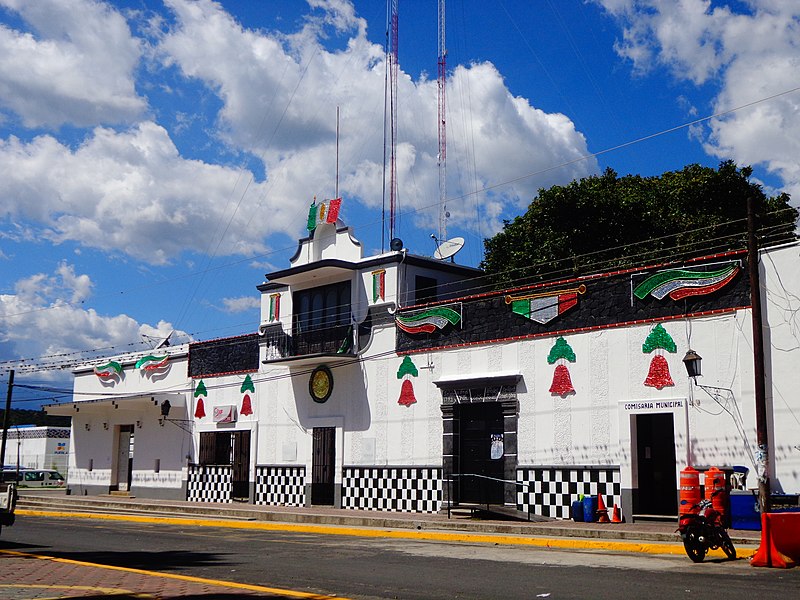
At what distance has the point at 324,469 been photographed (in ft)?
91.5

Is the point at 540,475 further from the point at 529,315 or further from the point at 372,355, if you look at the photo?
the point at 372,355

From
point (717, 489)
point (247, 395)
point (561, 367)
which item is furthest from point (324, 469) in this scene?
point (717, 489)

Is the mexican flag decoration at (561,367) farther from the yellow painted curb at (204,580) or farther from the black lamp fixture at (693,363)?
the yellow painted curb at (204,580)

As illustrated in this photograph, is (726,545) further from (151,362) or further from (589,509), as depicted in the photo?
(151,362)

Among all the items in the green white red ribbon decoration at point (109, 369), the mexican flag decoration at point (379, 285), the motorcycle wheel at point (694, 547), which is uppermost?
the mexican flag decoration at point (379, 285)

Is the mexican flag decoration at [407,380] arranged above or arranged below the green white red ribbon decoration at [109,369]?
below

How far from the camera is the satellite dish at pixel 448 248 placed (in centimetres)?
2767

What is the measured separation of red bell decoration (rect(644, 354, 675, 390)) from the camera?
19969 millimetres

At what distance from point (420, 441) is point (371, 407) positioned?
2.20 metres

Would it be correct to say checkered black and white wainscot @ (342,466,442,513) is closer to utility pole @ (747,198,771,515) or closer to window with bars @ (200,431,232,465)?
window with bars @ (200,431,232,465)

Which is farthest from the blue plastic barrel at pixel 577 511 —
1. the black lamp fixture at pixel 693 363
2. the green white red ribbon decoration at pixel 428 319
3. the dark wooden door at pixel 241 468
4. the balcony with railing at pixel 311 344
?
the dark wooden door at pixel 241 468

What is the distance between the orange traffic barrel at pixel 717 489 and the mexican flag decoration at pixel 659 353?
2.79m

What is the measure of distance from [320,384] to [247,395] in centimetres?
366

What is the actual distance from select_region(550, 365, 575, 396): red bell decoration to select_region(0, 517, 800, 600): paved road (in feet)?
20.3
